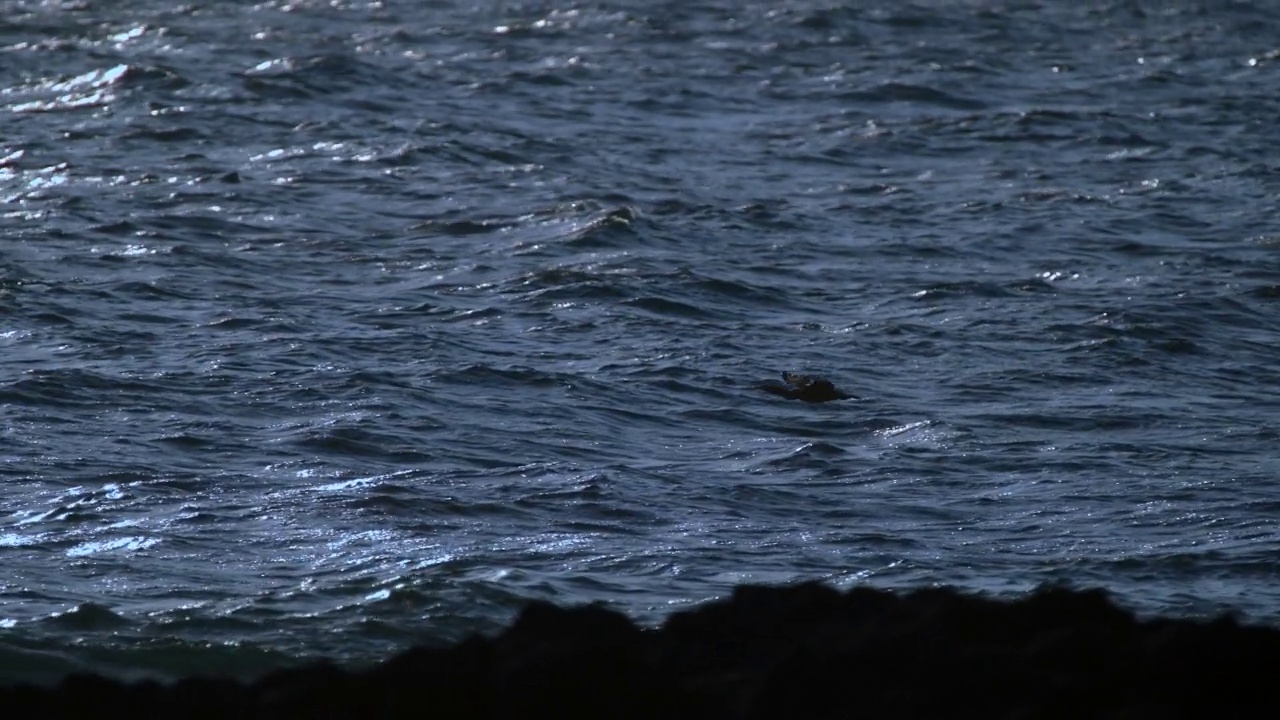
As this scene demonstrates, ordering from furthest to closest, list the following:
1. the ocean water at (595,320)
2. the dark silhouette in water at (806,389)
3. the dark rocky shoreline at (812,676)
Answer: the dark silhouette in water at (806,389)
the ocean water at (595,320)
the dark rocky shoreline at (812,676)

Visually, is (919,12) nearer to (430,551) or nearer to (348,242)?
(348,242)

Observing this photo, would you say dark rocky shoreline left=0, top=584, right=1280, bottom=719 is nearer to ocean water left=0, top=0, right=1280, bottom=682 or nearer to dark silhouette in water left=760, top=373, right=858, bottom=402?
ocean water left=0, top=0, right=1280, bottom=682

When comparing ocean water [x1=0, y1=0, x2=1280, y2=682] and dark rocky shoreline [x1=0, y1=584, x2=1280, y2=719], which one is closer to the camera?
dark rocky shoreline [x1=0, y1=584, x2=1280, y2=719]

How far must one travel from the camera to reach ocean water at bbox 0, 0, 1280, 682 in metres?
9.92

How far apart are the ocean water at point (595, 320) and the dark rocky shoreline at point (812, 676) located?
1824mm

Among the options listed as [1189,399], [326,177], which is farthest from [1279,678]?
[326,177]

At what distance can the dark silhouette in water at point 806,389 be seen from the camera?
13.3 meters

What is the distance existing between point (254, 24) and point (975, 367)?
1407 cm

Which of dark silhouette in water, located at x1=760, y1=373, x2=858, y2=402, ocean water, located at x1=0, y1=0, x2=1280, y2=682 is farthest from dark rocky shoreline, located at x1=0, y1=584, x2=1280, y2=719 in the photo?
dark silhouette in water, located at x1=760, y1=373, x2=858, y2=402

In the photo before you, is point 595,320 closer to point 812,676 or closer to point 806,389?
point 806,389

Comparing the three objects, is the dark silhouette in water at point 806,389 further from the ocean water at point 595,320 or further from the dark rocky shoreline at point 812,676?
the dark rocky shoreline at point 812,676

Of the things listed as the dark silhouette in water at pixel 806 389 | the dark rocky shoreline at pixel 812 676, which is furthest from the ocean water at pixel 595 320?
the dark rocky shoreline at pixel 812 676

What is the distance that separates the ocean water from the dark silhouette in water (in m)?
0.21

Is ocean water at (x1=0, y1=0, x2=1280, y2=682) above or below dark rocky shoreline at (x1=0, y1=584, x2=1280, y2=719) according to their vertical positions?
below
